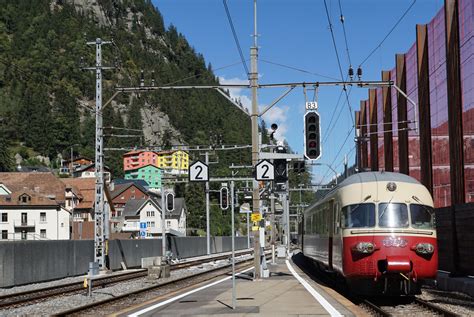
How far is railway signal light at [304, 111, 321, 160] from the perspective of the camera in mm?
20016

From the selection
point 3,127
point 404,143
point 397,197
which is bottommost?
point 397,197

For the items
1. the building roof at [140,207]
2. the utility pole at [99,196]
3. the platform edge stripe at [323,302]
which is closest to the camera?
the platform edge stripe at [323,302]

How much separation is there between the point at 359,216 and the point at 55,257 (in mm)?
19227

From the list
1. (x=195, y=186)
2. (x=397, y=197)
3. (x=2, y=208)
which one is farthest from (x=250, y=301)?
(x=195, y=186)

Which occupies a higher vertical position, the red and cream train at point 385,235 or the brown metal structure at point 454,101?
the brown metal structure at point 454,101

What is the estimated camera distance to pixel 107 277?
1228 inches

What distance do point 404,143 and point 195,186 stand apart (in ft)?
311

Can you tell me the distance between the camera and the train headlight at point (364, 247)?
1667 centimetres

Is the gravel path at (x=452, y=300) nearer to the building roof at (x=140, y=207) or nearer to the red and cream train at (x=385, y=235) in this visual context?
the red and cream train at (x=385, y=235)

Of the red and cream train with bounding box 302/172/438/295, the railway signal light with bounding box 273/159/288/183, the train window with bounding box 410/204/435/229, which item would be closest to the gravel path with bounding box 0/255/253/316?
the railway signal light with bounding box 273/159/288/183

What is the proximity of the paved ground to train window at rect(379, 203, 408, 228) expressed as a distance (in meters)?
2.28

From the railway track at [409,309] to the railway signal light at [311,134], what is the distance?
15.4ft

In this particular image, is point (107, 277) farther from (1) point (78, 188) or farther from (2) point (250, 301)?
(1) point (78, 188)

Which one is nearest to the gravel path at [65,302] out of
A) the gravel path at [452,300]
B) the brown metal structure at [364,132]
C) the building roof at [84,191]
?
the gravel path at [452,300]
